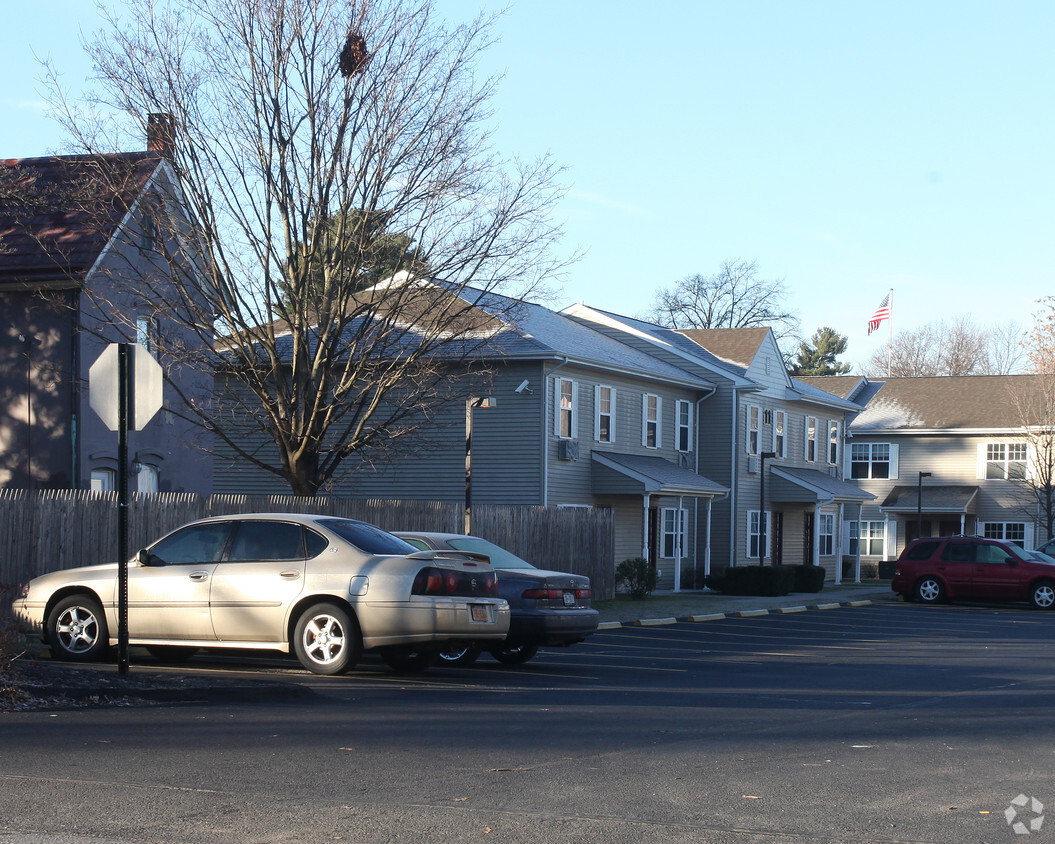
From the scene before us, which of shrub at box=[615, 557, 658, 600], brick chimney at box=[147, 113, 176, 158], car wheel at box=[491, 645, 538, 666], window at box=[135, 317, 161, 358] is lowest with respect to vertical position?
shrub at box=[615, 557, 658, 600]

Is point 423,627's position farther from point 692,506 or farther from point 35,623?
point 692,506

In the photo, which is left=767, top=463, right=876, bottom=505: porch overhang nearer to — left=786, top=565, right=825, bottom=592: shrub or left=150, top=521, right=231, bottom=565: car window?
left=786, top=565, right=825, bottom=592: shrub

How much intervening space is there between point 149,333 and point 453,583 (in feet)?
36.6

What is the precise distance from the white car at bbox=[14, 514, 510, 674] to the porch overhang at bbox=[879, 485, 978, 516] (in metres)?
42.5

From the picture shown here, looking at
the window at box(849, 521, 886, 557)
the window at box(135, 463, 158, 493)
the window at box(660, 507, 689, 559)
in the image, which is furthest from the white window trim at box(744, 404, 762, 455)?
the window at box(135, 463, 158, 493)

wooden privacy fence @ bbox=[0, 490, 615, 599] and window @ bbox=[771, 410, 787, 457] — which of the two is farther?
window @ bbox=[771, 410, 787, 457]

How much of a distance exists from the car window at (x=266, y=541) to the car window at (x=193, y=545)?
19cm

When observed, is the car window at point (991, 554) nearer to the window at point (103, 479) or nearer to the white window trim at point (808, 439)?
the white window trim at point (808, 439)

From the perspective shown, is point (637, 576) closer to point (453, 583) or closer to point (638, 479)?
point (638, 479)

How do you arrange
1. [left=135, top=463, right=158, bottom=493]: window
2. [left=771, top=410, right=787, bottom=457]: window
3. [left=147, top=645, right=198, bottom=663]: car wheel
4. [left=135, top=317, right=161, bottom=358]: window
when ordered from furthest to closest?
1. [left=771, top=410, right=787, bottom=457]: window
2. [left=135, top=463, right=158, bottom=493]: window
3. [left=135, top=317, right=161, bottom=358]: window
4. [left=147, top=645, right=198, bottom=663]: car wheel

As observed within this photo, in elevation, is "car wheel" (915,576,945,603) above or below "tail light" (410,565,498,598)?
below

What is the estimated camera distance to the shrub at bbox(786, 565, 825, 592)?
3744 cm

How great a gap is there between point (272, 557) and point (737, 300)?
65499 mm

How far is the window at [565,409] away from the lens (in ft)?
109
